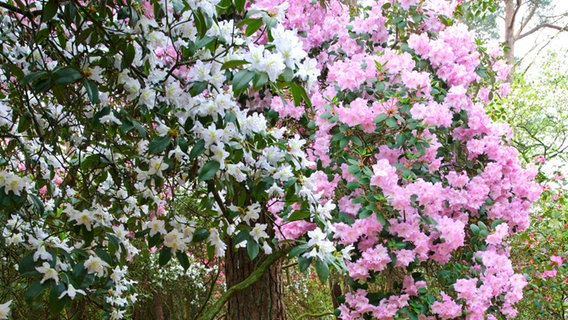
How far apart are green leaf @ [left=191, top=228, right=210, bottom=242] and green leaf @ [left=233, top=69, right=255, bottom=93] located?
1.84 ft

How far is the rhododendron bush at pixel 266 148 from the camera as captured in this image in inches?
53.9

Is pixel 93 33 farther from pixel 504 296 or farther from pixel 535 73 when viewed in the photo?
pixel 535 73

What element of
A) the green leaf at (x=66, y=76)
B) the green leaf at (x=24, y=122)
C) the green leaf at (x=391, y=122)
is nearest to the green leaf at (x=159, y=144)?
the green leaf at (x=66, y=76)

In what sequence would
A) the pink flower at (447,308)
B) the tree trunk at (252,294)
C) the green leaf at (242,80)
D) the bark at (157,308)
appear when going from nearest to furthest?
1. the green leaf at (242,80)
2. the pink flower at (447,308)
3. the tree trunk at (252,294)
4. the bark at (157,308)

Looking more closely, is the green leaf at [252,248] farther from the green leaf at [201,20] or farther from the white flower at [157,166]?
the green leaf at [201,20]

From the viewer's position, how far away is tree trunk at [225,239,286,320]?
2666 millimetres

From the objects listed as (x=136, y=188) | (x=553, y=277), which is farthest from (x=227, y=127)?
(x=553, y=277)

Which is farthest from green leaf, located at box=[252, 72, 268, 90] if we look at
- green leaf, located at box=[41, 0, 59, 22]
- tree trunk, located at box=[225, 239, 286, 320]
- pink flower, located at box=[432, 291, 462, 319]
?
tree trunk, located at box=[225, 239, 286, 320]

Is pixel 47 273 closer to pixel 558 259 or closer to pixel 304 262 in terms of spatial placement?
pixel 304 262

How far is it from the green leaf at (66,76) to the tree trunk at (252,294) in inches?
61.7

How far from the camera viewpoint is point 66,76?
123 centimetres

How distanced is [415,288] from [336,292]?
2266 mm

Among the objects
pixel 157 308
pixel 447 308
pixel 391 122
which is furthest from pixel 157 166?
pixel 157 308

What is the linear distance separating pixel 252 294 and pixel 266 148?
4.15ft
